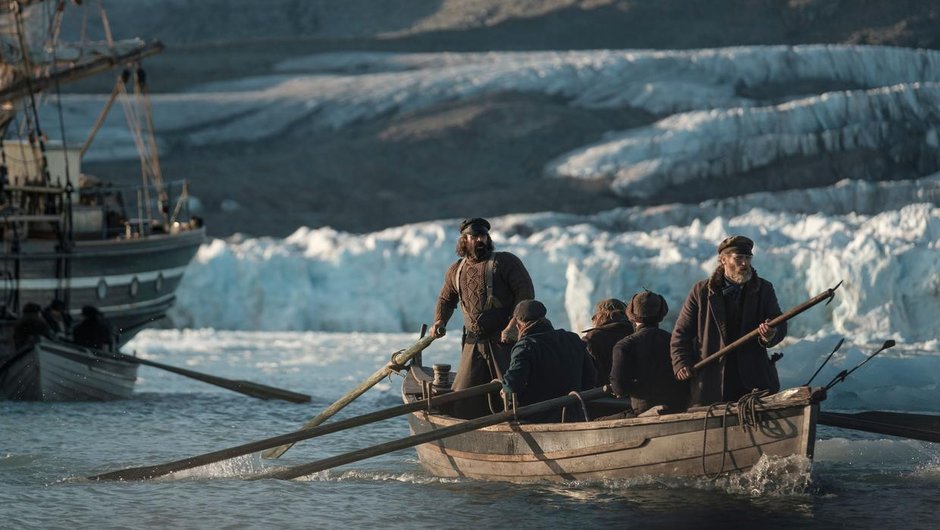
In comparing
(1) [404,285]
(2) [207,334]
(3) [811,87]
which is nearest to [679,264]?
(1) [404,285]

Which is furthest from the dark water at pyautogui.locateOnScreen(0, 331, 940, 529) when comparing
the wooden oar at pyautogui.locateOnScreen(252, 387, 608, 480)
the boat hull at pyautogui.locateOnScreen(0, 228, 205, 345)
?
the boat hull at pyautogui.locateOnScreen(0, 228, 205, 345)

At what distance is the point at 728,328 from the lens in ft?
34.1

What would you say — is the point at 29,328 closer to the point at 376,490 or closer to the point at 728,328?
the point at 376,490

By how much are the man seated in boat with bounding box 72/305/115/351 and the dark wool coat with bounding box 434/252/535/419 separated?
29.8 feet

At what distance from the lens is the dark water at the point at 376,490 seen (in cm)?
1063

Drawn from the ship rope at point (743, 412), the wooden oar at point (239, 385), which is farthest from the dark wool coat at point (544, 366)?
the wooden oar at point (239, 385)

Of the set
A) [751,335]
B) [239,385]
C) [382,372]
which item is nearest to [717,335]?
[751,335]

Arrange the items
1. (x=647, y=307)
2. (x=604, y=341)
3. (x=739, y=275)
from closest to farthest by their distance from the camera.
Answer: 1. (x=739, y=275)
2. (x=647, y=307)
3. (x=604, y=341)

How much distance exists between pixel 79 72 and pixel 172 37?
200 feet

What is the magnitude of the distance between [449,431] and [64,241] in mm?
13046

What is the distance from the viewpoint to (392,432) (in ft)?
52.7

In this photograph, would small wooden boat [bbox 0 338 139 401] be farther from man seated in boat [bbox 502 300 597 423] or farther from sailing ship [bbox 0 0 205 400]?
man seated in boat [bbox 502 300 597 423]

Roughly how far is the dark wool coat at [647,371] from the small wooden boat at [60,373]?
973 centimetres

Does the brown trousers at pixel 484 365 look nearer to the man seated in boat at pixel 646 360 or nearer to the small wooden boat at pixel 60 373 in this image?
the man seated in boat at pixel 646 360
